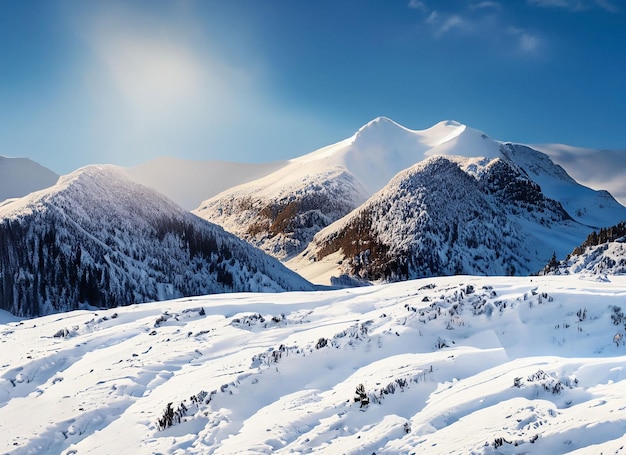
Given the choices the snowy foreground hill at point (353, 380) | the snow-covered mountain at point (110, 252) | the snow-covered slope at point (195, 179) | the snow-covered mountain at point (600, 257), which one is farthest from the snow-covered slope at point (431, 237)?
the snow-covered slope at point (195, 179)

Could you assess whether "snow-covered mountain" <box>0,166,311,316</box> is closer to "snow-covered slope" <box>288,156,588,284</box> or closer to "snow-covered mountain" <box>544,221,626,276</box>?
"snow-covered slope" <box>288,156,588,284</box>

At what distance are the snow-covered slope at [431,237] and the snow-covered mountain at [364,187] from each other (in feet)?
3.53

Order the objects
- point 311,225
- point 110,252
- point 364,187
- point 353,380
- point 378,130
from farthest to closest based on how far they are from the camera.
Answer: point 378,130
point 364,187
point 311,225
point 110,252
point 353,380

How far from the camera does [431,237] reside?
76938 mm

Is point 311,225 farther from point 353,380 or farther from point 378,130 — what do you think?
point 353,380

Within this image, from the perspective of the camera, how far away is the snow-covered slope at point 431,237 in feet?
245

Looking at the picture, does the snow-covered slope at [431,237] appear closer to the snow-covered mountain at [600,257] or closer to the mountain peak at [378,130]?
the snow-covered mountain at [600,257]

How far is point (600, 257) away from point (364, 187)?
105074mm

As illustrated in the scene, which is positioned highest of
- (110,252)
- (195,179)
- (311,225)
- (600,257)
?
(195,179)

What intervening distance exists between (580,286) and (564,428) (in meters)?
A: 7.36

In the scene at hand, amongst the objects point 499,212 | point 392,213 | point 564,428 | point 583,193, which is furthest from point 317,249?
point 583,193

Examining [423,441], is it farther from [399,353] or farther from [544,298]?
[544,298]

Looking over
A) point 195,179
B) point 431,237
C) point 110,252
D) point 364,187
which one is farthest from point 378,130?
point 110,252

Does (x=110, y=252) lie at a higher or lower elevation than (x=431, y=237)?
higher
